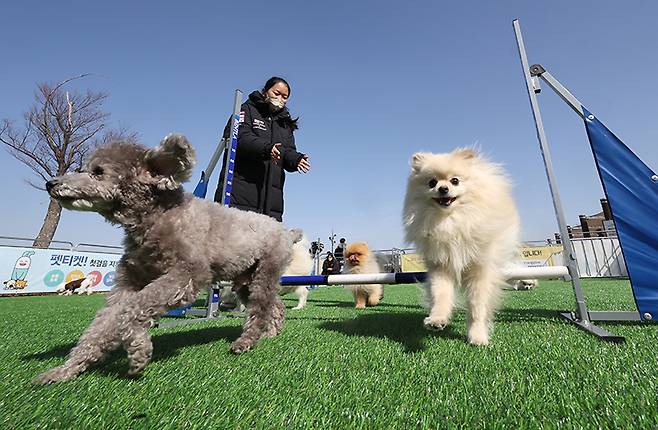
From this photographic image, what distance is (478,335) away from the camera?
8.18ft

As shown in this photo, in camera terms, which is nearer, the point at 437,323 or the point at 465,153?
the point at 437,323

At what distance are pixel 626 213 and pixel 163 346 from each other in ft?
13.8

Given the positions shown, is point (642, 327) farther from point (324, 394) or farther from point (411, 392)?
point (324, 394)

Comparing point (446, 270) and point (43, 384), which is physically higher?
point (446, 270)

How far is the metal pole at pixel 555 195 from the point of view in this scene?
10.1ft

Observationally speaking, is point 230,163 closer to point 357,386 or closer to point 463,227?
point 463,227

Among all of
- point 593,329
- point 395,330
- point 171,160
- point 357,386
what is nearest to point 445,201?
point 395,330

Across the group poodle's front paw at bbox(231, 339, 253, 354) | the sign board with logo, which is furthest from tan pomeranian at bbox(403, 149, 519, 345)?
the sign board with logo

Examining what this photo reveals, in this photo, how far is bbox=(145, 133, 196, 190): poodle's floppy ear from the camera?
2.10 meters

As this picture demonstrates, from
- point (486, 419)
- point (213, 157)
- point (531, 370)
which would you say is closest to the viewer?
point (486, 419)

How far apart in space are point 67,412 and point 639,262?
4.15 metres

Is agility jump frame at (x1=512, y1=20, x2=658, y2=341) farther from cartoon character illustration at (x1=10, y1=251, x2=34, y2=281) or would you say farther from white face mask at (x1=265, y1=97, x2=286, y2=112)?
cartoon character illustration at (x1=10, y1=251, x2=34, y2=281)

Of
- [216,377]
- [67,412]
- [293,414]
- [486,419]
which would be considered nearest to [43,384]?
[67,412]

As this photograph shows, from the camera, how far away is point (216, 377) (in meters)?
1.77
